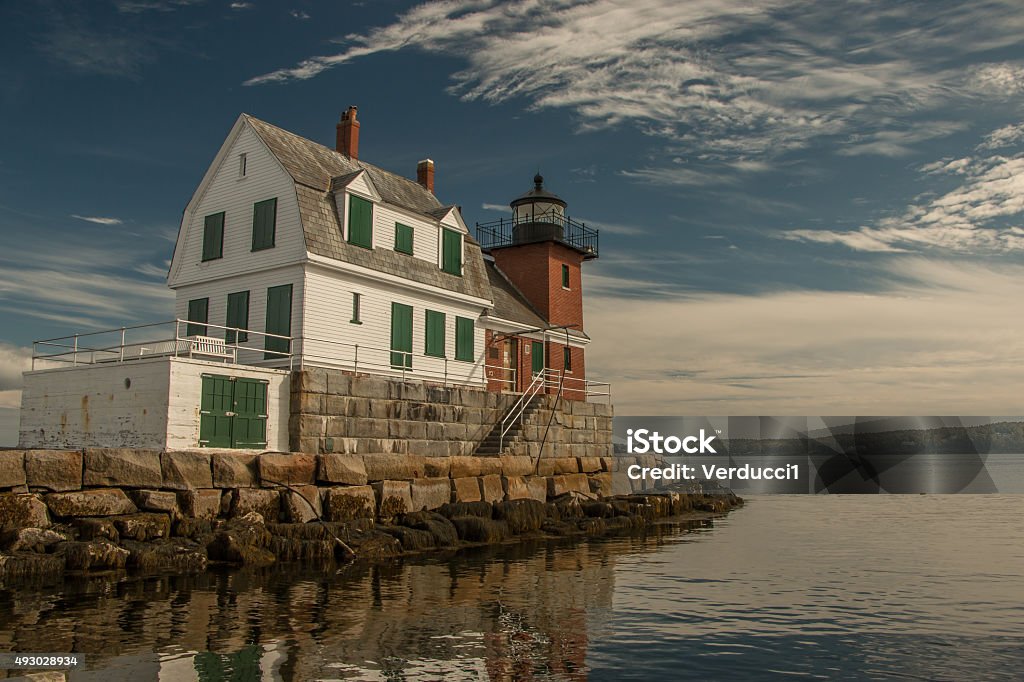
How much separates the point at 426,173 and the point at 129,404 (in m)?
16.6

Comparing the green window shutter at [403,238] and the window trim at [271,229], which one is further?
the green window shutter at [403,238]

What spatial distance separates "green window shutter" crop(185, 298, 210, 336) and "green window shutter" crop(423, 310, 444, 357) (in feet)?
22.3

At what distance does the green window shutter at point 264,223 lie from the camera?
24.7 m

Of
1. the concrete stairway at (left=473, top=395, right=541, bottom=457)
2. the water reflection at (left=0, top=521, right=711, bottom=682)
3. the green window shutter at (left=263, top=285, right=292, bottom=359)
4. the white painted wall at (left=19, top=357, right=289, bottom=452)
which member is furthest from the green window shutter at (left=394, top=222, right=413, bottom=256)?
the water reflection at (left=0, top=521, right=711, bottom=682)

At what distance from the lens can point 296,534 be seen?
19.0m

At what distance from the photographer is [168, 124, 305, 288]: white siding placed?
80.0 feet

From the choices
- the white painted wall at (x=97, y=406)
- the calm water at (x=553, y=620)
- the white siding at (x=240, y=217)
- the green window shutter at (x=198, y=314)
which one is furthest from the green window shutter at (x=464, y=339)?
the white painted wall at (x=97, y=406)

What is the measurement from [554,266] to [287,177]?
14393 mm

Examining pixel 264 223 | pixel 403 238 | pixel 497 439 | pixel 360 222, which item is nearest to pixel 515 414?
pixel 497 439

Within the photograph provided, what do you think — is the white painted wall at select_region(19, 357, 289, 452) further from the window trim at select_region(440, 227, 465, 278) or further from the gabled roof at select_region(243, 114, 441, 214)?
the window trim at select_region(440, 227, 465, 278)

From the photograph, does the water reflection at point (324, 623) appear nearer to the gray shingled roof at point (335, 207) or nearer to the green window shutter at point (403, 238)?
the gray shingled roof at point (335, 207)

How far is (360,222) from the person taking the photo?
2589 cm

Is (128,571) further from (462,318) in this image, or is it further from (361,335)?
(462,318)

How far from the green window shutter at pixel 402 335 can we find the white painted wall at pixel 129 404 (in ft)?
16.4
